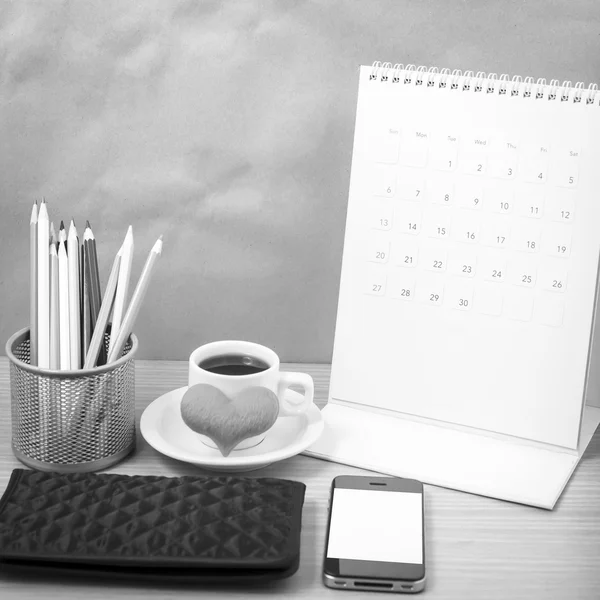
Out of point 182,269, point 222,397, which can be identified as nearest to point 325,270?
point 182,269

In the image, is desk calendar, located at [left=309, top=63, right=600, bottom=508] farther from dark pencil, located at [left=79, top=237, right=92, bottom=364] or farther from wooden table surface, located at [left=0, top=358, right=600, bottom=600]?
dark pencil, located at [left=79, top=237, right=92, bottom=364]

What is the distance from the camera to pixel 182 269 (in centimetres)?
88

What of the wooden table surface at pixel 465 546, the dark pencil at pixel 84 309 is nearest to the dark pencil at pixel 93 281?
the dark pencil at pixel 84 309

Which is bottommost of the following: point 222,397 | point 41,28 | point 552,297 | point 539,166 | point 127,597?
point 127,597

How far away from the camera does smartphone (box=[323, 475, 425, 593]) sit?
55cm

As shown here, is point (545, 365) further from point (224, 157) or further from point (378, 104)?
point (224, 157)

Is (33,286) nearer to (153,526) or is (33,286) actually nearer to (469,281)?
(153,526)

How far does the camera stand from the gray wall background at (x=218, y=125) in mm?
784

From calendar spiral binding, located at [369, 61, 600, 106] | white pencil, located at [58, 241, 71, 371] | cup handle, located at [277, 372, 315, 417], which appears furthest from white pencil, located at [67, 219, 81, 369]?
calendar spiral binding, located at [369, 61, 600, 106]

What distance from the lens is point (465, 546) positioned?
60 cm

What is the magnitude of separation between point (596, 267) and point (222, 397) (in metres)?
0.32

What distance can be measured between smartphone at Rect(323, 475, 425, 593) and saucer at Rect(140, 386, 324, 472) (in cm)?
6

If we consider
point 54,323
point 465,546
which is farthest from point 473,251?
point 54,323

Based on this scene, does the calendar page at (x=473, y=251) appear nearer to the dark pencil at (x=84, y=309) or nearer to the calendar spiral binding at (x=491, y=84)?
the calendar spiral binding at (x=491, y=84)
